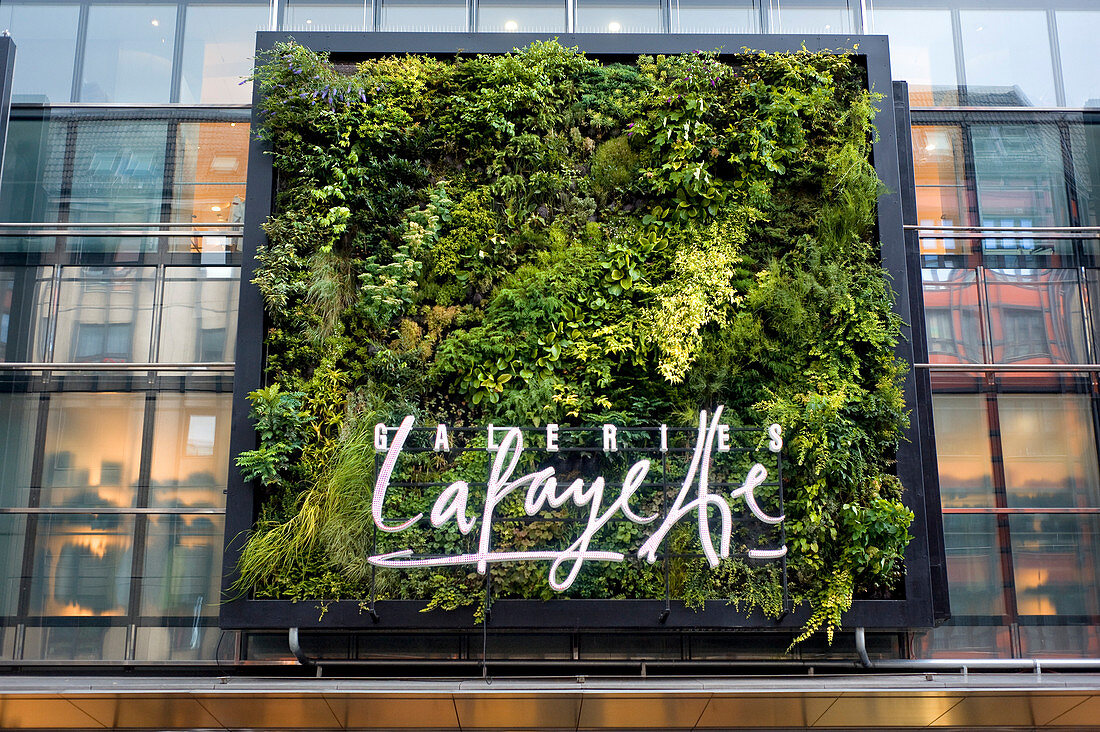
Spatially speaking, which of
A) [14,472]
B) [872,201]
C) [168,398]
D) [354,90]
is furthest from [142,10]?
[872,201]

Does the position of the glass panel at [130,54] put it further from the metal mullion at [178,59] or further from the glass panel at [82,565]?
the glass panel at [82,565]

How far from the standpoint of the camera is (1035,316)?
1291 cm

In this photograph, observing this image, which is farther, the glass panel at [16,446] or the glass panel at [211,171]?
the glass panel at [211,171]

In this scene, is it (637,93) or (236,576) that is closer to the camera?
(236,576)

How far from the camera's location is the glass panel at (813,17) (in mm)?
13117

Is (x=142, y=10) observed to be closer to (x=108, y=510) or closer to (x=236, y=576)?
(x=108, y=510)

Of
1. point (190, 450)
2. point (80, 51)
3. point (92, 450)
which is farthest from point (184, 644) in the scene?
point (80, 51)

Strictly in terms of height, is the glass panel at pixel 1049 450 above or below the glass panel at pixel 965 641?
above

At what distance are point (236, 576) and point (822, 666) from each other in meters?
7.61

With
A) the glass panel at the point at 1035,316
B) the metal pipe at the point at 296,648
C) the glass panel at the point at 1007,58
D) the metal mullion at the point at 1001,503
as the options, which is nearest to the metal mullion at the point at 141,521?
the metal pipe at the point at 296,648

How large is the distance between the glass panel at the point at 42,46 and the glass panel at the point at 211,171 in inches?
82.1

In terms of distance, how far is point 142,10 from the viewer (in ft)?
44.3

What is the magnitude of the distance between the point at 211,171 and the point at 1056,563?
43.6 feet

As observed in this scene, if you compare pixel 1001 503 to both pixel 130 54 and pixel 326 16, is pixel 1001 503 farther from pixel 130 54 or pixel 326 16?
pixel 130 54
